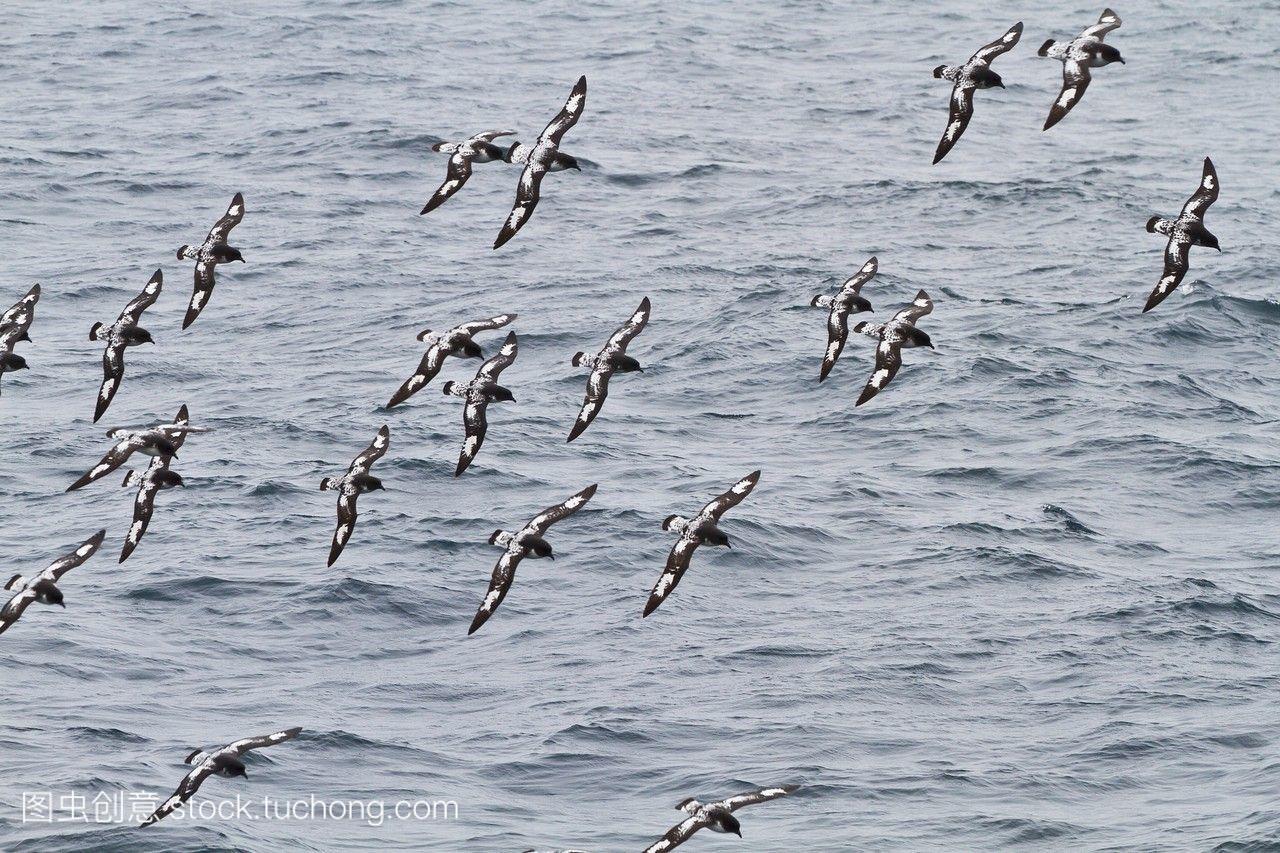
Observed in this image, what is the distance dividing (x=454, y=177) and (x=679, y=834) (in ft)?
29.8

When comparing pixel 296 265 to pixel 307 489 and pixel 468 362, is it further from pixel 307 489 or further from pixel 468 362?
pixel 307 489

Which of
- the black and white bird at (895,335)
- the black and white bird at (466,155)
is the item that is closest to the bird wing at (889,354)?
the black and white bird at (895,335)

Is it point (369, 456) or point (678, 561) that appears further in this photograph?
point (369, 456)

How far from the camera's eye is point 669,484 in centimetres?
3781

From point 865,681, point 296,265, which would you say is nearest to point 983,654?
point 865,681

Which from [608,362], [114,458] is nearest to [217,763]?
[114,458]

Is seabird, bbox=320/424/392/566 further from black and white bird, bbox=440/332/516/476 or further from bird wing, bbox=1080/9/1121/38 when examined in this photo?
bird wing, bbox=1080/9/1121/38

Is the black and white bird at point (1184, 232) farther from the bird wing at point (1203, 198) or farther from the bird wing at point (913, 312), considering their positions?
the bird wing at point (913, 312)

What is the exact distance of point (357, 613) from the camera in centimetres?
3444

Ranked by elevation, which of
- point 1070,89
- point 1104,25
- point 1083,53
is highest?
point 1104,25

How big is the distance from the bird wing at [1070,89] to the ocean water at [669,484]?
11018 mm

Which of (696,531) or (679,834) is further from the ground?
(696,531)

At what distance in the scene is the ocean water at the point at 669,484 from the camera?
97.5ft

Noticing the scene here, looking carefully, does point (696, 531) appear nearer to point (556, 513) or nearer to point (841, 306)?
point (556, 513)
